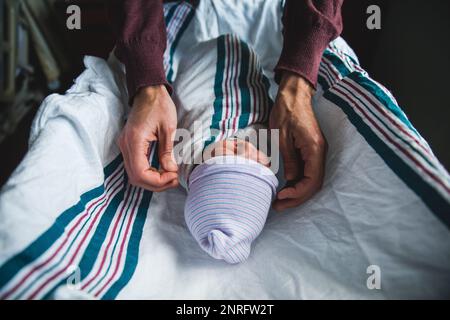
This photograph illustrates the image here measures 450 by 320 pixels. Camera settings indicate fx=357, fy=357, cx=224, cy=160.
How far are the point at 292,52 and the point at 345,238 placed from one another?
1.24ft

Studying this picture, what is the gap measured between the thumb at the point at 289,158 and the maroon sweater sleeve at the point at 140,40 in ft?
0.87

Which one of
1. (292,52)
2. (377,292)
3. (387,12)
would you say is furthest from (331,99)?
(387,12)

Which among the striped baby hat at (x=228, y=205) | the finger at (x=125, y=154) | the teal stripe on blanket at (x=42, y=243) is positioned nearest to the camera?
the teal stripe on blanket at (x=42, y=243)

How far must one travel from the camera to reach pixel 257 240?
574 mm

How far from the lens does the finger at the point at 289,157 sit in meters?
0.59

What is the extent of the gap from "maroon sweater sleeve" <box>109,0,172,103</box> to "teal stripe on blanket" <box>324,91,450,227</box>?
37 centimetres

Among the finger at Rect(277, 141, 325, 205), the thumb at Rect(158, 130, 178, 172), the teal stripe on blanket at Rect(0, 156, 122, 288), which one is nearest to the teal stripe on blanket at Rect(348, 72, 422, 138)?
the finger at Rect(277, 141, 325, 205)

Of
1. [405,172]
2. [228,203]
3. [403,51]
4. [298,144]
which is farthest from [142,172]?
[403,51]

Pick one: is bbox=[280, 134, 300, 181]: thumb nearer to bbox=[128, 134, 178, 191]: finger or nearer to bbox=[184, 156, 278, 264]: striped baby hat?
bbox=[184, 156, 278, 264]: striped baby hat

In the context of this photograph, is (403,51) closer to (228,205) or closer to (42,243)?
(228,205)

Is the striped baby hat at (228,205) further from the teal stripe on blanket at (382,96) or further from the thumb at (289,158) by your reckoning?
the teal stripe on blanket at (382,96)

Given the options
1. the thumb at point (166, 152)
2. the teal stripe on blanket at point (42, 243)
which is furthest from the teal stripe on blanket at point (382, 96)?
the teal stripe on blanket at point (42, 243)

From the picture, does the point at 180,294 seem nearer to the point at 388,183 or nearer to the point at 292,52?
the point at 388,183

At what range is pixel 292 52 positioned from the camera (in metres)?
0.70
